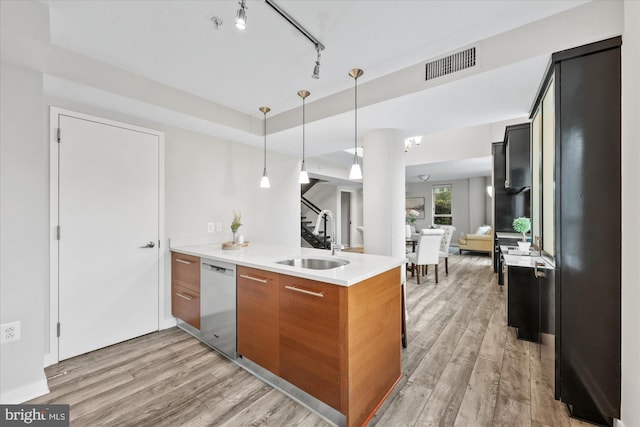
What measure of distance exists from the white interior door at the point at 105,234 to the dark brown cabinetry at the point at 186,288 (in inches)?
7.1

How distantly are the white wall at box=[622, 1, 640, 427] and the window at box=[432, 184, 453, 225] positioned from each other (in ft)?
29.5

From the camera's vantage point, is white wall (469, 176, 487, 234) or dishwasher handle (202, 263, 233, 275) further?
white wall (469, 176, 487, 234)

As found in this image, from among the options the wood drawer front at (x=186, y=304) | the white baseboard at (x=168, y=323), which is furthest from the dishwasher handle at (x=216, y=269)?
the white baseboard at (x=168, y=323)

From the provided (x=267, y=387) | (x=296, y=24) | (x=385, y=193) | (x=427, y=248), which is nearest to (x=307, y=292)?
(x=267, y=387)

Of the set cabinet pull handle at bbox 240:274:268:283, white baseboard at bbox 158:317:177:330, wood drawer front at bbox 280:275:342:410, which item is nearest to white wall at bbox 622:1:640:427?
wood drawer front at bbox 280:275:342:410

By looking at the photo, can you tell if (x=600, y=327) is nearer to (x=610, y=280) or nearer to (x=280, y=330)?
(x=610, y=280)

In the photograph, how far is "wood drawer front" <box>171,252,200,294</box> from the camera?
2561 millimetres

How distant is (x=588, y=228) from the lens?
4.99 ft

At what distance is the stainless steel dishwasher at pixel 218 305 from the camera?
2.16m

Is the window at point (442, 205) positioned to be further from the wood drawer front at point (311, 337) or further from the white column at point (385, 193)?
the wood drawer front at point (311, 337)

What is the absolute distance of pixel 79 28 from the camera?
5.75 feet

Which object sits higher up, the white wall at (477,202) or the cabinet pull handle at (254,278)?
the white wall at (477,202)

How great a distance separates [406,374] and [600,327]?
1.23 m

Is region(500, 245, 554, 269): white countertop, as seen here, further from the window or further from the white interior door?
the window
